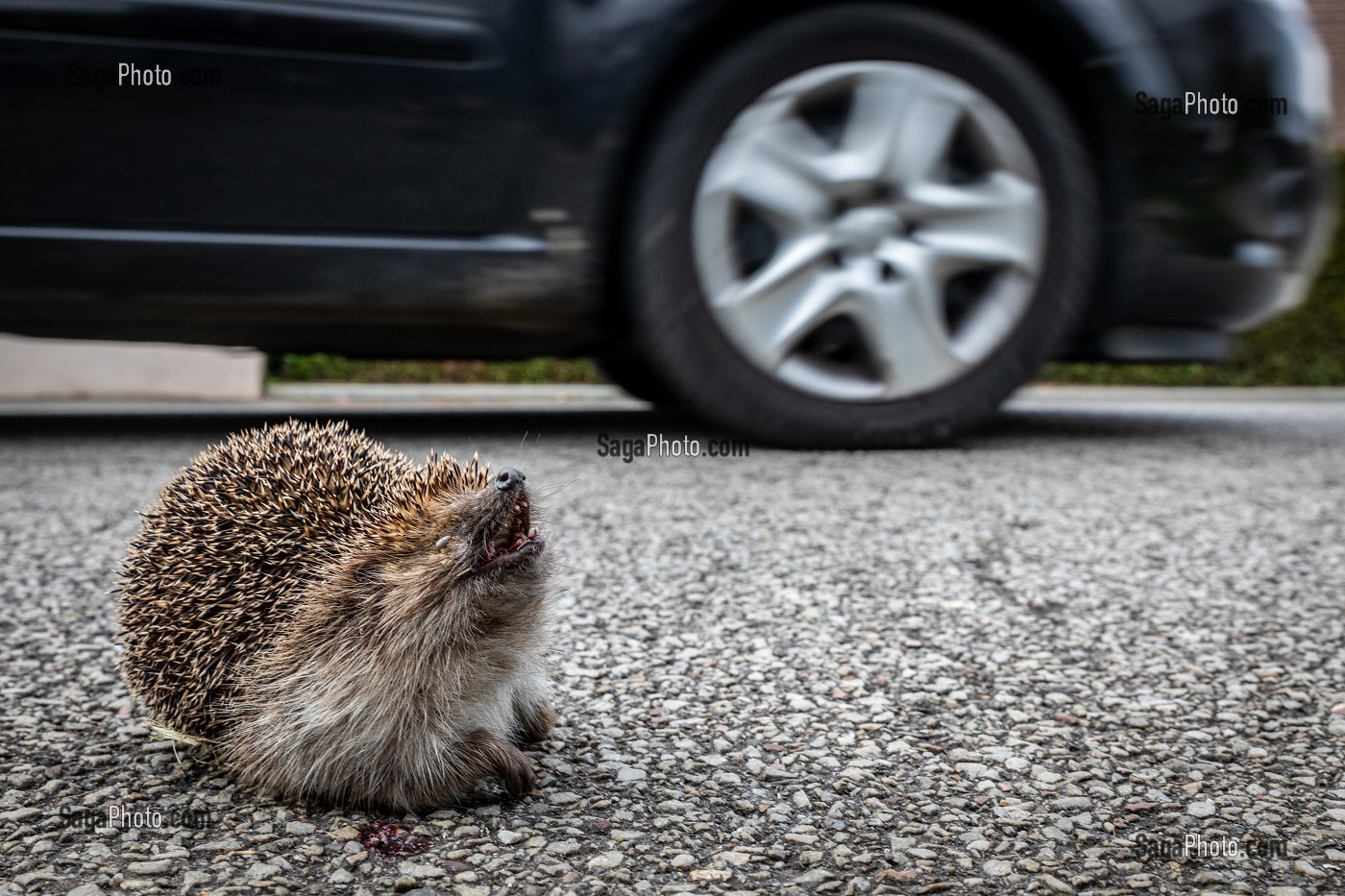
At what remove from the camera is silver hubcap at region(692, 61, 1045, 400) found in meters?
4.60

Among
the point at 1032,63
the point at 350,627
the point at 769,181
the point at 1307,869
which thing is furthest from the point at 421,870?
the point at 1032,63

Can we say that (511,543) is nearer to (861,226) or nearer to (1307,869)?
(1307,869)

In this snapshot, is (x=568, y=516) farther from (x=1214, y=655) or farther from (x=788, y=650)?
(x=1214, y=655)

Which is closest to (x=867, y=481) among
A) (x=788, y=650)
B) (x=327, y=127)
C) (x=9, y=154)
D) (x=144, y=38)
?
(x=788, y=650)

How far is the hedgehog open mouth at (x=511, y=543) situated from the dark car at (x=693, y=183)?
2.70 metres

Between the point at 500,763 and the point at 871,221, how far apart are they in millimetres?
3151

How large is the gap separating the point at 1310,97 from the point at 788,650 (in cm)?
349

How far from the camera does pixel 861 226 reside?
4.65 meters

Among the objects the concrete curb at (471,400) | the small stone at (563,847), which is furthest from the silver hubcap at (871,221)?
the small stone at (563,847)

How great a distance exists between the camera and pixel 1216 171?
188 inches

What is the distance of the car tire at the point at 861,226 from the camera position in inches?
180

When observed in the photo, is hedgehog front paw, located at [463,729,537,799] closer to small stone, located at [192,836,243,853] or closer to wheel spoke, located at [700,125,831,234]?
small stone, located at [192,836,243,853]

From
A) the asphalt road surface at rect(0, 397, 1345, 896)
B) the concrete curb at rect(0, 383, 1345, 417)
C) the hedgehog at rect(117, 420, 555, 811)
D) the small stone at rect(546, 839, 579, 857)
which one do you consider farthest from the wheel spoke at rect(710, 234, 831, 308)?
the small stone at rect(546, 839, 579, 857)

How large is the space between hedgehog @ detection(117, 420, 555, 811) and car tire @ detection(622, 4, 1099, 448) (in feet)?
8.36
